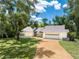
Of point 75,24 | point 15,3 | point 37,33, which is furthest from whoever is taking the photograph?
point 37,33

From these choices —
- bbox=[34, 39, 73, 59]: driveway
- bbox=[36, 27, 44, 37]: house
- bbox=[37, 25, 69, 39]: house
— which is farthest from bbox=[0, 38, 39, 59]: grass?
bbox=[36, 27, 44, 37]: house

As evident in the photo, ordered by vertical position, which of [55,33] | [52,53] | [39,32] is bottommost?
[39,32]

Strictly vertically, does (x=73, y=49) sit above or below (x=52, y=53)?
below

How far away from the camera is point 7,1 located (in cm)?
2139

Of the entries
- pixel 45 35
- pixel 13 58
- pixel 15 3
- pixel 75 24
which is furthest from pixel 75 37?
pixel 13 58

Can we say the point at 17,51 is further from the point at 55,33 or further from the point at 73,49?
the point at 55,33

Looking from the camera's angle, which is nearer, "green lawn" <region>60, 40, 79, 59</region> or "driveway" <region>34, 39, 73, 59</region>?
"driveway" <region>34, 39, 73, 59</region>

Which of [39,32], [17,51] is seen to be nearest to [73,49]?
[17,51]

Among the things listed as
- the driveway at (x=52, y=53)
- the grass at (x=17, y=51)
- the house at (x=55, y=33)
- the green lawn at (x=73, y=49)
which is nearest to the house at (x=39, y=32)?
the house at (x=55, y=33)

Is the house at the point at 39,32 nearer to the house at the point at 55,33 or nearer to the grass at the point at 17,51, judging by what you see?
the house at the point at 55,33

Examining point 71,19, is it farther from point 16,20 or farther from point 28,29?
point 28,29

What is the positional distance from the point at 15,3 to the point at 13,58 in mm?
8235

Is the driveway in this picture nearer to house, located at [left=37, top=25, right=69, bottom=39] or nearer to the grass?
the grass

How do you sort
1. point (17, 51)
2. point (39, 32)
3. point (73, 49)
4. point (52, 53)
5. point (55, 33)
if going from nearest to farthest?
point (52, 53) < point (17, 51) < point (73, 49) < point (55, 33) < point (39, 32)
